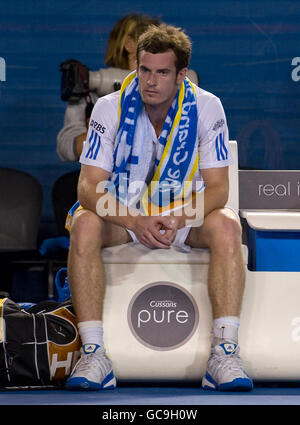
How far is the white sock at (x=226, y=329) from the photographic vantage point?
2322mm

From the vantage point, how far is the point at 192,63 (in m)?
4.37

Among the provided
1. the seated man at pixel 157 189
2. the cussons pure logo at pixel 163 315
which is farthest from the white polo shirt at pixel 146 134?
the cussons pure logo at pixel 163 315

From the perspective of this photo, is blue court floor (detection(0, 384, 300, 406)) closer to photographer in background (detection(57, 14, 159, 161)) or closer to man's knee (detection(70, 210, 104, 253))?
man's knee (detection(70, 210, 104, 253))

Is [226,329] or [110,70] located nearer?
[226,329]

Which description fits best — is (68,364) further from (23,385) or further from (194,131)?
(194,131)

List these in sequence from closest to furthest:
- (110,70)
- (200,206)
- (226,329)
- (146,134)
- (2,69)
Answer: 1. (226,329)
2. (200,206)
3. (146,134)
4. (110,70)
5. (2,69)

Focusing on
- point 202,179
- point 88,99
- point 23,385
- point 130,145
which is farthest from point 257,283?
point 88,99

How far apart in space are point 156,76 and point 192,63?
6.38ft

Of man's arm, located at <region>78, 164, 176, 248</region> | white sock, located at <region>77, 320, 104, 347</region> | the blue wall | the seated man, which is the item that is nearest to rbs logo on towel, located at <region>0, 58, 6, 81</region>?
the blue wall

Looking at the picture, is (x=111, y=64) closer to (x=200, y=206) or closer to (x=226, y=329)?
(x=200, y=206)

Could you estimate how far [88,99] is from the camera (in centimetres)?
353

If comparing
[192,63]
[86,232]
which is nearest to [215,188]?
[86,232]

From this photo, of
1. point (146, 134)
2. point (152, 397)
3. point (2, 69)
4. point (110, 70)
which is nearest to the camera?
point (152, 397)

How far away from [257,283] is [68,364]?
0.61 m
